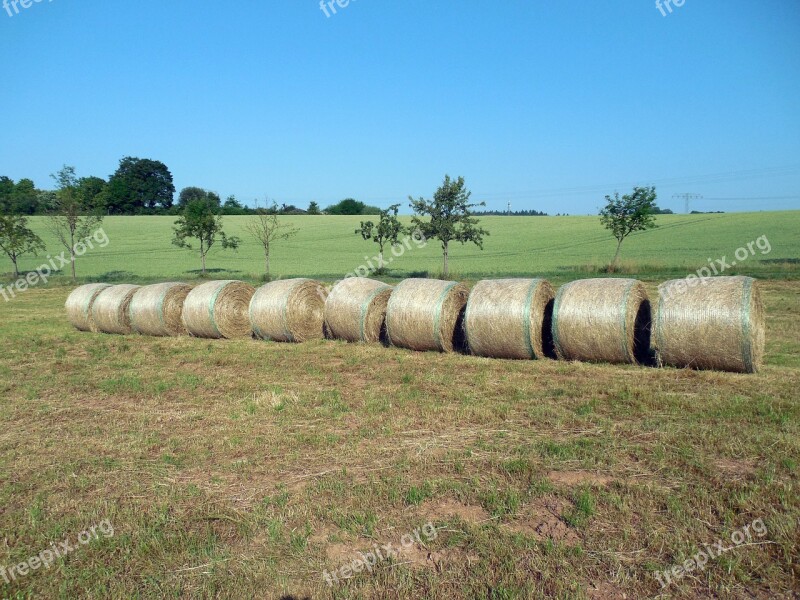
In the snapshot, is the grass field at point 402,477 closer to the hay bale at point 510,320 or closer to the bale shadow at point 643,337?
the hay bale at point 510,320

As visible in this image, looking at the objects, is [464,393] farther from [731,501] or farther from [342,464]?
[731,501]

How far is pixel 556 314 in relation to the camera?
9562 mm

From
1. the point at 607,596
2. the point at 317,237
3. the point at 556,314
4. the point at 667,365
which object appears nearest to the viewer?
the point at 607,596

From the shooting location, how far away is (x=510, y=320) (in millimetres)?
9906

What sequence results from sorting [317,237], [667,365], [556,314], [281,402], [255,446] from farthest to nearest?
[317,237], [556,314], [667,365], [281,402], [255,446]

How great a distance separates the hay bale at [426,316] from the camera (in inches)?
424

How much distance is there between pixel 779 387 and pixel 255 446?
674 cm

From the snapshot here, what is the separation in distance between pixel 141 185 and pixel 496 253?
7576cm

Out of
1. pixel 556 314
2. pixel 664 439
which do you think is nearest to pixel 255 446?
pixel 664 439

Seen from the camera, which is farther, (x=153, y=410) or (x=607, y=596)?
(x=153, y=410)

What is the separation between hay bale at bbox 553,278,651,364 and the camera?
912 centimetres

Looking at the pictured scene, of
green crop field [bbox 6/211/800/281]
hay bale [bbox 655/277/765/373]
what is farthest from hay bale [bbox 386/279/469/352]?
green crop field [bbox 6/211/800/281]

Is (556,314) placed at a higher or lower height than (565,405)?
higher

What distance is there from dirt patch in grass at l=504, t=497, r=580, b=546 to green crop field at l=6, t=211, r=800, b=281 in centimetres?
2081
